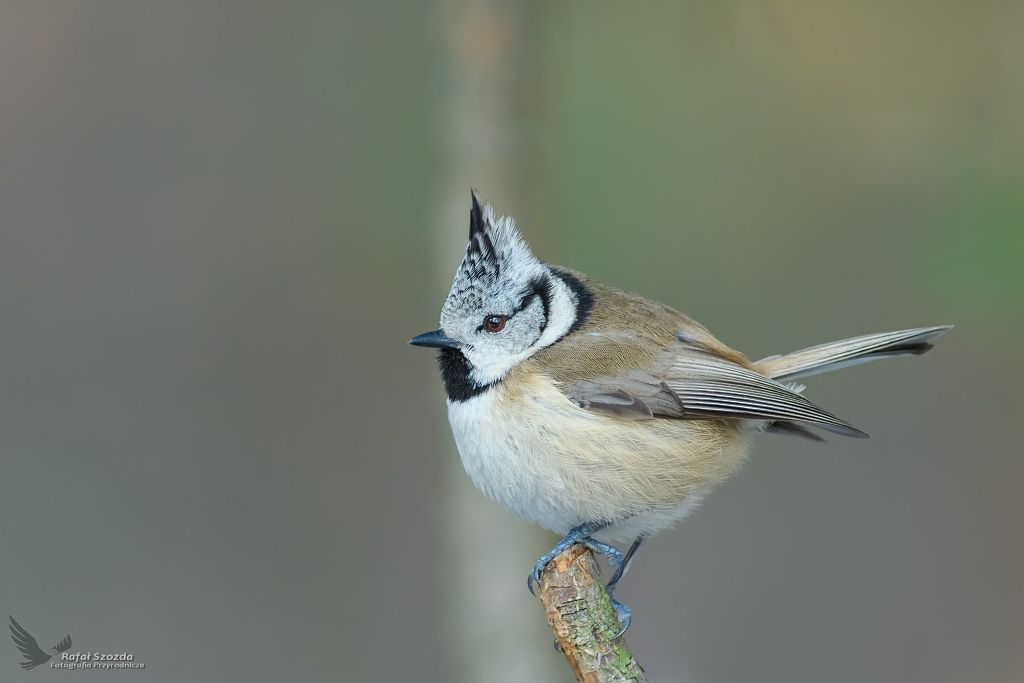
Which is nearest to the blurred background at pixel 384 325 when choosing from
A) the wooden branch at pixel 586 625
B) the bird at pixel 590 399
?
the bird at pixel 590 399

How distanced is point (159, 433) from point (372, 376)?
1239 mm

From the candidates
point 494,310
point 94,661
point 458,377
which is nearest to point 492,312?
point 494,310

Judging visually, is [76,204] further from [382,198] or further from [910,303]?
[910,303]

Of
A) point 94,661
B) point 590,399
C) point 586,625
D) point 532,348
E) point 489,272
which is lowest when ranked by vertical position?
point 94,661

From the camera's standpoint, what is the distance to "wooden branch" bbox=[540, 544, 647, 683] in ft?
7.86

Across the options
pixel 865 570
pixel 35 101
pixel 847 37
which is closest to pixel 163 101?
pixel 35 101

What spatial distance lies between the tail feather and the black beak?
1.25 metres

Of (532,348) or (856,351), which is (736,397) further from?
(532,348)

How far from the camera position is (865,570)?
5.16 metres

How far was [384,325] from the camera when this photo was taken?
5.46 meters

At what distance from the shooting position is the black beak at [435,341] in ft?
10.2

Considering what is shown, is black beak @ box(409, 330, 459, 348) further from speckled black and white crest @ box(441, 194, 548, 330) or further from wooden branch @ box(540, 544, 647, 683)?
wooden branch @ box(540, 544, 647, 683)

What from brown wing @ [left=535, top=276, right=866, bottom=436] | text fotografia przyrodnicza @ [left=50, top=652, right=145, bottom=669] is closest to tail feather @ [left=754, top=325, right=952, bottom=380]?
brown wing @ [left=535, top=276, right=866, bottom=436]
